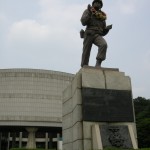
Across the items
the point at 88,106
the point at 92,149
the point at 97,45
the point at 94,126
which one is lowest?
the point at 92,149

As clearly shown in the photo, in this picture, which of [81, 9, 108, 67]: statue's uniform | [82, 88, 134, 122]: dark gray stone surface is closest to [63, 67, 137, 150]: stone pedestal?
[82, 88, 134, 122]: dark gray stone surface

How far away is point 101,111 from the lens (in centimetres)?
891

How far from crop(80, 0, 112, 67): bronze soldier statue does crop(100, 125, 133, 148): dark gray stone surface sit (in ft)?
7.43

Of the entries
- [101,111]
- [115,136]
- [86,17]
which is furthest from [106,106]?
[86,17]

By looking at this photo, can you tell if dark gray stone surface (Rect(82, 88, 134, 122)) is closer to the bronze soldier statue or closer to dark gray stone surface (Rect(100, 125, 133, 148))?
dark gray stone surface (Rect(100, 125, 133, 148))

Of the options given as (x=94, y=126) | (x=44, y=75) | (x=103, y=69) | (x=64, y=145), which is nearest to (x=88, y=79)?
(x=103, y=69)

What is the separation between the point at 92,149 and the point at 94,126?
2.05 feet

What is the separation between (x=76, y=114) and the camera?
8977 mm

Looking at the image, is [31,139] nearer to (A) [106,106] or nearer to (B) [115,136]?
(A) [106,106]

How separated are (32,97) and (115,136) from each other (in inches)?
1850

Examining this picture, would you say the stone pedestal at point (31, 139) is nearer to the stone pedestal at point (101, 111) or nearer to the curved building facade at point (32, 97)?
the curved building facade at point (32, 97)

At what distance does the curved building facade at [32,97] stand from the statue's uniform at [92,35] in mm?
42291

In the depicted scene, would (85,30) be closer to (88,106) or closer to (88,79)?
(88,79)

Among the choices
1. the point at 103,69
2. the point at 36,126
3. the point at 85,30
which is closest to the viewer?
the point at 103,69
